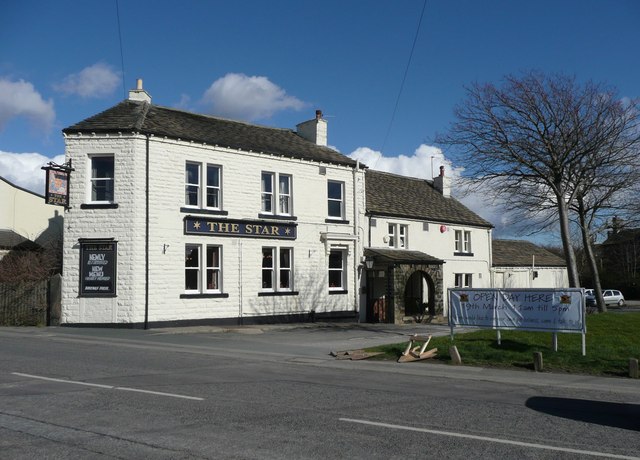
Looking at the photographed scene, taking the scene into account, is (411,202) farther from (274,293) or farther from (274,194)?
(274,293)

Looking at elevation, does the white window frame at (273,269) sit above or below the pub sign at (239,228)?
below

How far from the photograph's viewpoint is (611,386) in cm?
1186

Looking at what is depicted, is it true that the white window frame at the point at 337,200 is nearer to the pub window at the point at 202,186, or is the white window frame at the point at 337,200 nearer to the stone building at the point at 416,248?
the stone building at the point at 416,248

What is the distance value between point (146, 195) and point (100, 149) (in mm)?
2499

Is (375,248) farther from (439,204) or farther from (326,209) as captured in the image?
(439,204)

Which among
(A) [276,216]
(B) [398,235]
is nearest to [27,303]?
(A) [276,216]

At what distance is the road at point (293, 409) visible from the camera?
6613 mm

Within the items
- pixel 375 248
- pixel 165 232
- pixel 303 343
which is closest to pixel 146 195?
pixel 165 232

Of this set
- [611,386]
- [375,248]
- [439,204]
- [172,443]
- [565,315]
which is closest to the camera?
[172,443]

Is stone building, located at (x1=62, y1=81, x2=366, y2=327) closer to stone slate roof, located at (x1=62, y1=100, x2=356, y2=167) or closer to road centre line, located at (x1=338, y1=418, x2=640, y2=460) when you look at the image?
stone slate roof, located at (x1=62, y1=100, x2=356, y2=167)

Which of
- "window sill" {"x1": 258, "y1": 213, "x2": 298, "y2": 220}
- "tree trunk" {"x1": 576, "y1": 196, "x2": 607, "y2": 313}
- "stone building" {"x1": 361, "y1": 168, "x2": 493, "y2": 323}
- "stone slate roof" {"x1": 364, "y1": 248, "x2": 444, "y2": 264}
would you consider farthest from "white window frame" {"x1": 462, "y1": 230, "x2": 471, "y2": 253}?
"window sill" {"x1": 258, "y1": 213, "x2": 298, "y2": 220}

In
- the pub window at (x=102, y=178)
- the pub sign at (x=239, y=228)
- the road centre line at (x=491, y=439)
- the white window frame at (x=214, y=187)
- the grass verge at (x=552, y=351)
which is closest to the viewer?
the road centre line at (x=491, y=439)

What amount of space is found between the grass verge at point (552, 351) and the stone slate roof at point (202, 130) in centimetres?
1211

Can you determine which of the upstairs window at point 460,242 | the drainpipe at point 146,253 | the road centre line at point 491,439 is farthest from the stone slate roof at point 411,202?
the road centre line at point 491,439
